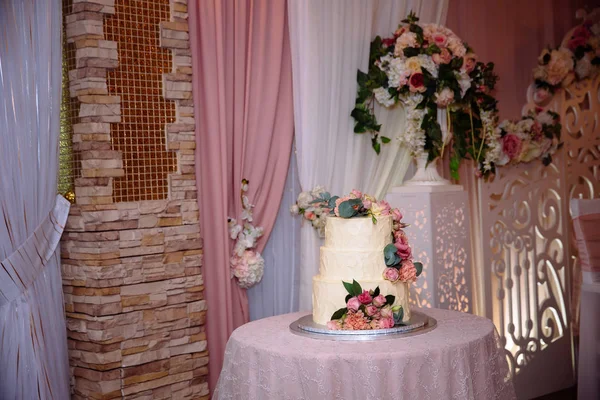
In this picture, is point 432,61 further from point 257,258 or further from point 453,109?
point 257,258

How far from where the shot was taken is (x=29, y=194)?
3.64 meters

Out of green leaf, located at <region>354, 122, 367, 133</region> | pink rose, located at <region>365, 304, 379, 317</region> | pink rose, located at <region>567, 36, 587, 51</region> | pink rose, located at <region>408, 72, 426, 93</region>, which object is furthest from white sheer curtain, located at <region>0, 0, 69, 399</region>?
pink rose, located at <region>567, 36, 587, 51</region>

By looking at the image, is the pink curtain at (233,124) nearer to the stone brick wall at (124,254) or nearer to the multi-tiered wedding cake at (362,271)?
the stone brick wall at (124,254)

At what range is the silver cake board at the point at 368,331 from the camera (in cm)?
310

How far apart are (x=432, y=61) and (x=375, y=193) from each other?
88cm

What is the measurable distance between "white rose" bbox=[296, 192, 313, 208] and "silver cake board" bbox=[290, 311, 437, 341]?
1114 millimetres

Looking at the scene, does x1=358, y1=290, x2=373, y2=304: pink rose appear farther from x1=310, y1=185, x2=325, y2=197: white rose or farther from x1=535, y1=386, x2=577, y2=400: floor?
x1=535, y1=386, x2=577, y2=400: floor

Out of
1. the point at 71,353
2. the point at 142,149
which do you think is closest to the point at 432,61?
the point at 142,149

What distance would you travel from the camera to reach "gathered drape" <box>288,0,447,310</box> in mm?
4504

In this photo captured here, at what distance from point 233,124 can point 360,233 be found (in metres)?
1.33

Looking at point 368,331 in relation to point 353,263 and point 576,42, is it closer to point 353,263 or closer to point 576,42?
point 353,263

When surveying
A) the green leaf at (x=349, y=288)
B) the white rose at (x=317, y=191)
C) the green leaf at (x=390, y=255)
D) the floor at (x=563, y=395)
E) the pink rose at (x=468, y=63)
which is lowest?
the floor at (x=563, y=395)

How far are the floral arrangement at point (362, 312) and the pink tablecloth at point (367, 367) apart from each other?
119 millimetres

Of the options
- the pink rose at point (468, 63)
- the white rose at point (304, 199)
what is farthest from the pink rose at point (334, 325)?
the pink rose at point (468, 63)
